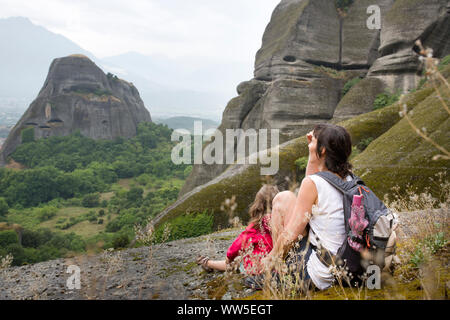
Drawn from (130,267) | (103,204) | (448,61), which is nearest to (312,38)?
(448,61)

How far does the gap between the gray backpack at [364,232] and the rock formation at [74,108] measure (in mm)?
77304

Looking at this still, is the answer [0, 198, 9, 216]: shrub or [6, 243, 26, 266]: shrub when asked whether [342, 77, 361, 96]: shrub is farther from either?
[0, 198, 9, 216]: shrub

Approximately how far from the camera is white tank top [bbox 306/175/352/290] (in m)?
2.73

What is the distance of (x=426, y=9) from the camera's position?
66.4 feet

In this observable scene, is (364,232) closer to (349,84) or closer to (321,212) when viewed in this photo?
(321,212)

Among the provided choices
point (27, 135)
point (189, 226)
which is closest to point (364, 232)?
point (189, 226)

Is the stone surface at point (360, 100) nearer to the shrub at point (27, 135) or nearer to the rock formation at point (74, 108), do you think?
the rock formation at point (74, 108)

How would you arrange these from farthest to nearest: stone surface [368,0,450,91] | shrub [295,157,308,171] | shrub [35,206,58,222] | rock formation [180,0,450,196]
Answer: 1. shrub [35,206,58,222]
2. rock formation [180,0,450,196]
3. stone surface [368,0,450,91]
4. shrub [295,157,308,171]

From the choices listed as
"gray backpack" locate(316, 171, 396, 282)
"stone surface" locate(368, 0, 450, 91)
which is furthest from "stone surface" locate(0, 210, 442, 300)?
"stone surface" locate(368, 0, 450, 91)

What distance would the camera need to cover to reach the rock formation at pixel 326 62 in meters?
20.9

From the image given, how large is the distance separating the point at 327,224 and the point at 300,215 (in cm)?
27

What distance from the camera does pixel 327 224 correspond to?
9.07 feet
